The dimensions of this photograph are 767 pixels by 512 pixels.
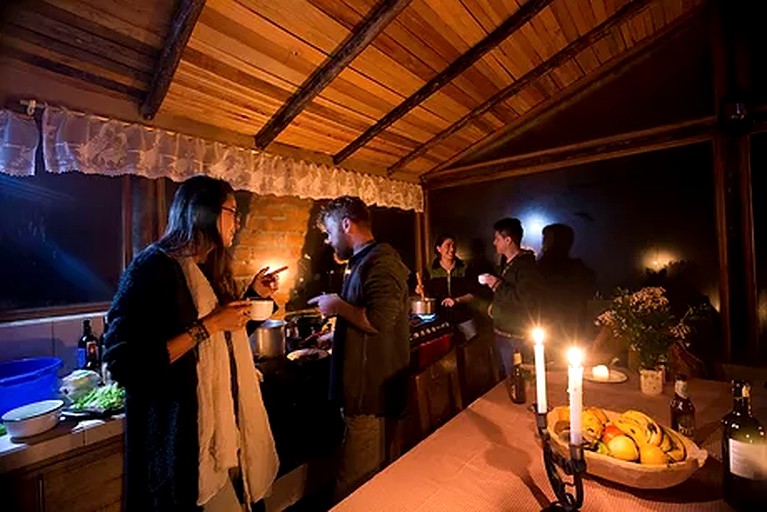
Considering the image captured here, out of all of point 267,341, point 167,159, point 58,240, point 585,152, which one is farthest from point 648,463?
point 585,152

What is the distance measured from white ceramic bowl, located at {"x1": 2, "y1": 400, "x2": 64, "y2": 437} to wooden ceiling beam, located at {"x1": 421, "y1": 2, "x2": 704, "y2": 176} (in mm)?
3470

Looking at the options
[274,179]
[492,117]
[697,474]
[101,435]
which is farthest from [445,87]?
[101,435]

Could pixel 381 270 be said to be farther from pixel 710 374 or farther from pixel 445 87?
pixel 710 374

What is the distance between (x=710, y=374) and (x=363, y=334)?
2.61 metres

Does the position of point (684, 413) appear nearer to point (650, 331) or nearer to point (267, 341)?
point (650, 331)

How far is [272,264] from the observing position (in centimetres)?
298

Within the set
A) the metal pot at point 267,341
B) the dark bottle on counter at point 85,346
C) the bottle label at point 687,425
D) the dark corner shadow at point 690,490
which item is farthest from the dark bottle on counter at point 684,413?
the dark bottle on counter at point 85,346

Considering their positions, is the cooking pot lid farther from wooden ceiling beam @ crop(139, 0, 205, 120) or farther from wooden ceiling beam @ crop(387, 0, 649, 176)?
wooden ceiling beam @ crop(387, 0, 649, 176)

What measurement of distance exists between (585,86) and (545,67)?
0.69 m

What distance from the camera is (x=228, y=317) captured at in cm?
131

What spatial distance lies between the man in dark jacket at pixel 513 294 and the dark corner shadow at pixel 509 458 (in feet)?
4.40

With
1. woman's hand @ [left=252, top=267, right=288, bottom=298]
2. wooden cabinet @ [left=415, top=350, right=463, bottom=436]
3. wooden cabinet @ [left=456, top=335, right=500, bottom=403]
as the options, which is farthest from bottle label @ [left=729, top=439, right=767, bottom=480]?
woman's hand @ [left=252, top=267, right=288, bottom=298]

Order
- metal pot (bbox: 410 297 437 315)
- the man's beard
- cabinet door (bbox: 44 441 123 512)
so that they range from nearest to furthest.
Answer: cabinet door (bbox: 44 441 123 512), the man's beard, metal pot (bbox: 410 297 437 315)

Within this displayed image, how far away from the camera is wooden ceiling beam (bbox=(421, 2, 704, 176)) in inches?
115
